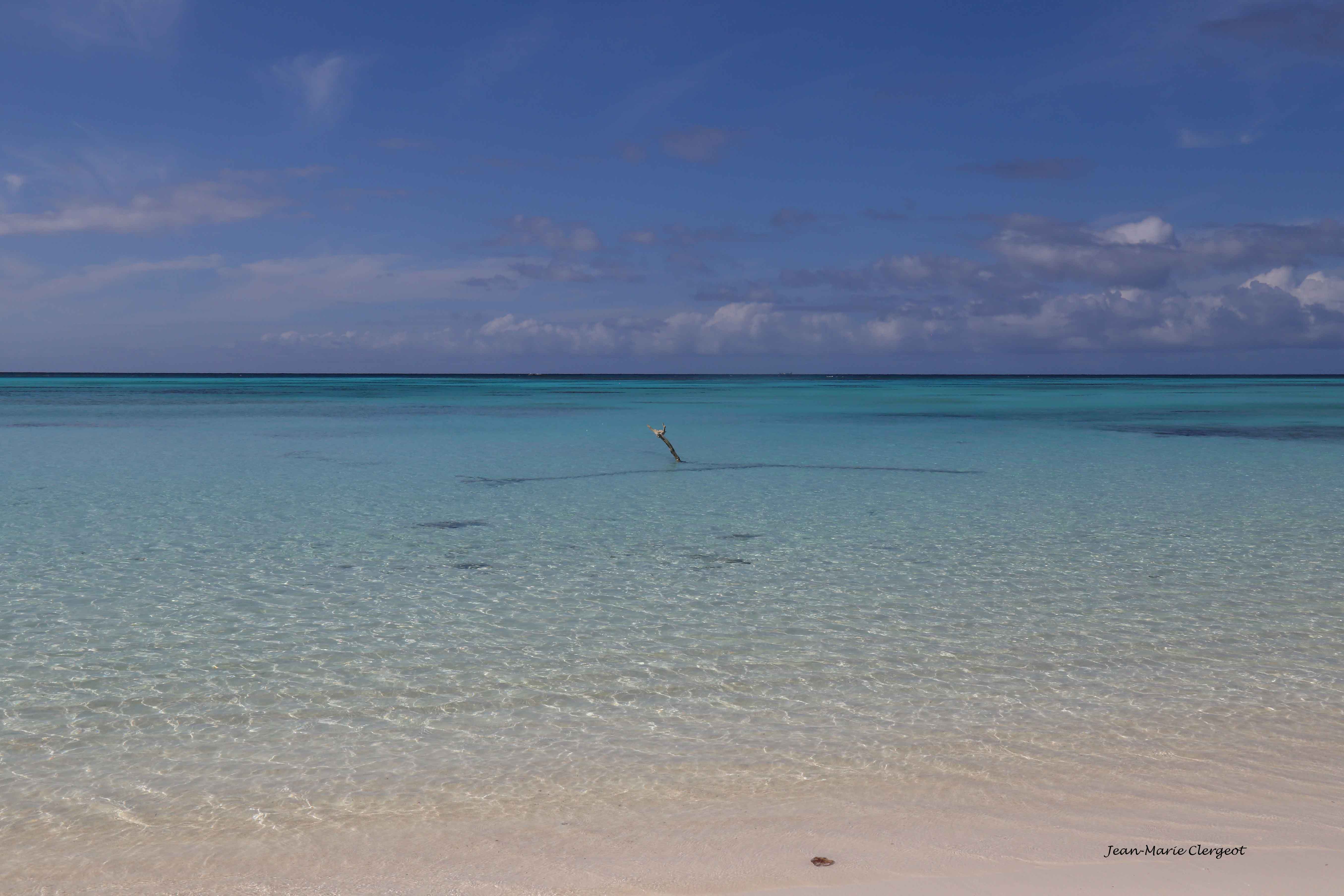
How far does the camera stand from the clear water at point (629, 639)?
4.82 metres

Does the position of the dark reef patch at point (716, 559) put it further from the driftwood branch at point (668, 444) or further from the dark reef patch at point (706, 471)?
the dark reef patch at point (706, 471)

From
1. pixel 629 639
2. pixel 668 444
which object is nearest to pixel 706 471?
pixel 668 444

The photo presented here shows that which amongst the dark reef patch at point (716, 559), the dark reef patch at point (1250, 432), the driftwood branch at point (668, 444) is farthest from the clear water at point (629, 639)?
the dark reef patch at point (1250, 432)

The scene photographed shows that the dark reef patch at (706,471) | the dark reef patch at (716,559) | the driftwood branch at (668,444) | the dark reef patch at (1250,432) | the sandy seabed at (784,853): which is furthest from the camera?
the dark reef patch at (1250,432)

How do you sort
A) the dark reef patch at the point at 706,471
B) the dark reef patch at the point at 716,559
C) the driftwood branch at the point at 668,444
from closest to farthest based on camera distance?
the dark reef patch at the point at 716,559 → the dark reef patch at the point at 706,471 → the driftwood branch at the point at 668,444

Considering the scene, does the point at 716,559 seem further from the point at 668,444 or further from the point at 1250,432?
the point at 1250,432

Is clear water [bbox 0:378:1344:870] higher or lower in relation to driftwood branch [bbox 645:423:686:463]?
lower

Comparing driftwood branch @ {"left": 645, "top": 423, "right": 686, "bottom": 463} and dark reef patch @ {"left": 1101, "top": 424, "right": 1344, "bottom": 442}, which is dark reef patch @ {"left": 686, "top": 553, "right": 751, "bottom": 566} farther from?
dark reef patch @ {"left": 1101, "top": 424, "right": 1344, "bottom": 442}

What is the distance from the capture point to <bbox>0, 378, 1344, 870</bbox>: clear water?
482 cm

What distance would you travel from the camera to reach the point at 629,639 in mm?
7258

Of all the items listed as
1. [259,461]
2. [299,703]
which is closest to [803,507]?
[299,703]

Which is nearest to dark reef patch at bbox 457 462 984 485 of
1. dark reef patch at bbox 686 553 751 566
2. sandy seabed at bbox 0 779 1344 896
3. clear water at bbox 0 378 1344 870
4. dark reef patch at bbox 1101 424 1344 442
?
clear water at bbox 0 378 1344 870

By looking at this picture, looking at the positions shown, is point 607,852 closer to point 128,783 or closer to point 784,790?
point 784,790

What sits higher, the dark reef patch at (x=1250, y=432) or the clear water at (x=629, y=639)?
the dark reef patch at (x=1250, y=432)
